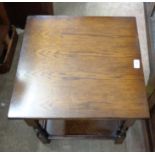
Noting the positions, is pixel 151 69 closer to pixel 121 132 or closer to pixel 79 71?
pixel 121 132

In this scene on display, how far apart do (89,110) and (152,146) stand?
0.55 metres

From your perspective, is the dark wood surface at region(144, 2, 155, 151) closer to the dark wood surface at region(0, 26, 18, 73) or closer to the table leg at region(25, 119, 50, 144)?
the table leg at region(25, 119, 50, 144)

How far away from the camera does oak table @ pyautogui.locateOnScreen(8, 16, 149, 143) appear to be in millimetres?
922

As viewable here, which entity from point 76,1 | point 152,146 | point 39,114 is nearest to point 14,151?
point 39,114

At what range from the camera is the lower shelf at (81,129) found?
1259 mm

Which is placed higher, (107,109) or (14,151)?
(107,109)

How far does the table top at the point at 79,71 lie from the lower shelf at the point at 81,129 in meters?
0.38

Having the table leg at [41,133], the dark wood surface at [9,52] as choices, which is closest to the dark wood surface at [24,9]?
the dark wood surface at [9,52]

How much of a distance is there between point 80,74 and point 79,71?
2 cm

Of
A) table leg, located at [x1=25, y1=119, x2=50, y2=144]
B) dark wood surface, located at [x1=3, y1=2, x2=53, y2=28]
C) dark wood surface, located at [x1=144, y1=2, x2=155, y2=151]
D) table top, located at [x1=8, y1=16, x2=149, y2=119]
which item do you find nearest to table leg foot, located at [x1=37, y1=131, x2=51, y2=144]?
table leg, located at [x1=25, y1=119, x2=50, y2=144]

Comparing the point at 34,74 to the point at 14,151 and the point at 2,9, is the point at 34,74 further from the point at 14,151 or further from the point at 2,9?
the point at 2,9

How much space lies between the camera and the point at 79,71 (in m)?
1.02

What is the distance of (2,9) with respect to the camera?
1500mm

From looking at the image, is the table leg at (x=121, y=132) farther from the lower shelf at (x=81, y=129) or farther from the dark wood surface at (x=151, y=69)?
the dark wood surface at (x=151, y=69)
